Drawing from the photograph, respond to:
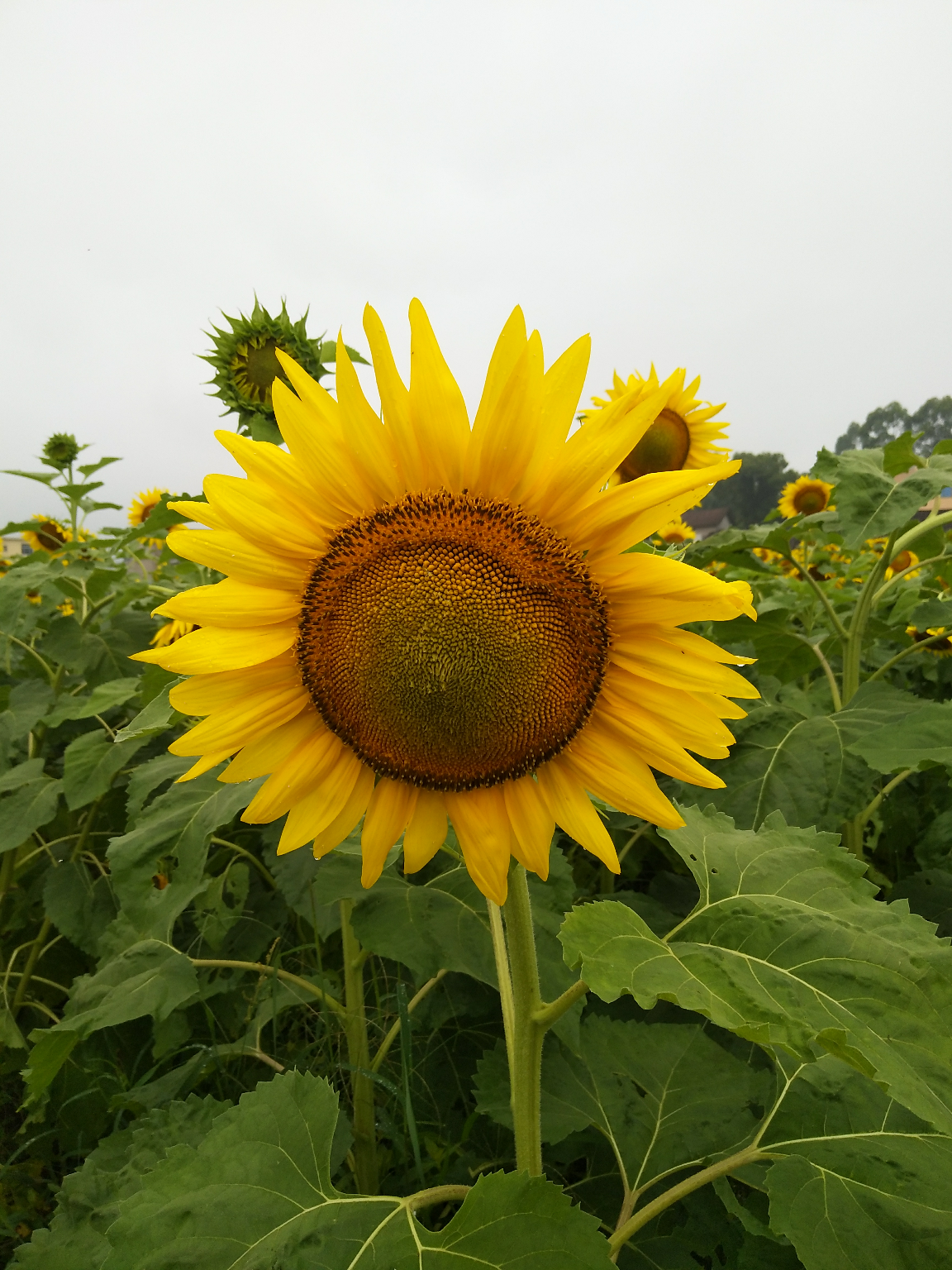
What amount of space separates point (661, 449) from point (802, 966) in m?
2.17

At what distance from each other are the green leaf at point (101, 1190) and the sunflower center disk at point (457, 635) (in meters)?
0.96

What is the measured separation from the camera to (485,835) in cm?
120

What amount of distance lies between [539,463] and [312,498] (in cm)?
35

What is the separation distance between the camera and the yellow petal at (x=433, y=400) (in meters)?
1.08

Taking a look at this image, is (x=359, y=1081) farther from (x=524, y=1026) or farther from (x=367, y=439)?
(x=367, y=439)

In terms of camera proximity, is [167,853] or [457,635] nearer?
[457,635]

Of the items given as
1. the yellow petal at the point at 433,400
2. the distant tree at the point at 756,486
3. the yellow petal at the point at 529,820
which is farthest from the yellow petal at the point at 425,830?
the distant tree at the point at 756,486

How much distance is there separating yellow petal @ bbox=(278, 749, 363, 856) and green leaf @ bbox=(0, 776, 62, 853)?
4.88 ft

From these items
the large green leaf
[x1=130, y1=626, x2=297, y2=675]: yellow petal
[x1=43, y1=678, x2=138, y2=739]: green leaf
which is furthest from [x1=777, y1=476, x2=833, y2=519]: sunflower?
the large green leaf

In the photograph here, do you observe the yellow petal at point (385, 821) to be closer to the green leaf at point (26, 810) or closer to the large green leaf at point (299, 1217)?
the large green leaf at point (299, 1217)

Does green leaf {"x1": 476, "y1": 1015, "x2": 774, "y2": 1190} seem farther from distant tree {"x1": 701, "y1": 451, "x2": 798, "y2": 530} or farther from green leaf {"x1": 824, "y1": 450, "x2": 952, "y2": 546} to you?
distant tree {"x1": 701, "y1": 451, "x2": 798, "y2": 530}

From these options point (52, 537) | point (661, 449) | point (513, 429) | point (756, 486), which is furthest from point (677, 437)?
point (756, 486)

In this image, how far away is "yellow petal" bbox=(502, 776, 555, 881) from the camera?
121 cm

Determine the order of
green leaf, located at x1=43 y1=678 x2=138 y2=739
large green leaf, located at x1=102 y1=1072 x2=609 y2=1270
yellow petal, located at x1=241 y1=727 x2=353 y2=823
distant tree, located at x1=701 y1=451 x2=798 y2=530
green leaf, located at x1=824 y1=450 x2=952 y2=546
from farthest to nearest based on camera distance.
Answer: distant tree, located at x1=701 y1=451 x2=798 y2=530 → green leaf, located at x1=43 y1=678 x2=138 y2=739 → green leaf, located at x1=824 y1=450 x2=952 y2=546 → yellow petal, located at x1=241 y1=727 x2=353 y2=823 → large green leaf, located at x1=102 y1=1072 x2=609 y2=1270
